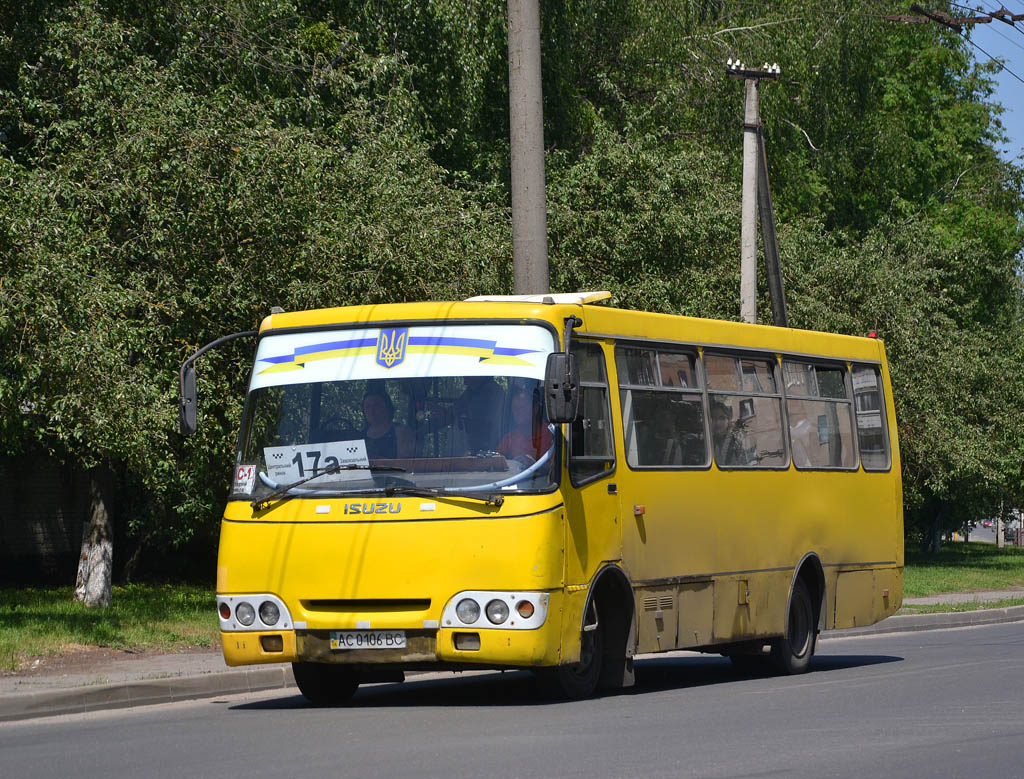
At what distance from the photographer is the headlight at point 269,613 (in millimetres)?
11734

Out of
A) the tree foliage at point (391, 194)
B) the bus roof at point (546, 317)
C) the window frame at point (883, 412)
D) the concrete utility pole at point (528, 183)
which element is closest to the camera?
the bus roof at point (546, 317)

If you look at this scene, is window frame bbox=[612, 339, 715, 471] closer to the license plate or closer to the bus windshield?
the bus windshield

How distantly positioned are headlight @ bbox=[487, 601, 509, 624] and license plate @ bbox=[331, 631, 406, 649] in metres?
0.63

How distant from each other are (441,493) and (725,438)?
12.3 feet

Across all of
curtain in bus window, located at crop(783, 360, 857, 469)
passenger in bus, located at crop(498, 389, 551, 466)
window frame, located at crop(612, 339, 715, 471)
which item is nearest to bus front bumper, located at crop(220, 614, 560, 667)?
passenger in bus, located at crop(498, 389, 551, 466)

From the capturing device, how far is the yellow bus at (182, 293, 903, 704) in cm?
1131

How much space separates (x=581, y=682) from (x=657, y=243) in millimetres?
17022

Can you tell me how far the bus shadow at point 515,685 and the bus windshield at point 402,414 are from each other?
1.81m

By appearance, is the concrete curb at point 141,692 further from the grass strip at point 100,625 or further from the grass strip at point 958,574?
the grass strip at point 958,574

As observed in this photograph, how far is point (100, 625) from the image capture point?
17.3 m

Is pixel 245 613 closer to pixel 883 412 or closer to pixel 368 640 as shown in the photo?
pixel 368 640

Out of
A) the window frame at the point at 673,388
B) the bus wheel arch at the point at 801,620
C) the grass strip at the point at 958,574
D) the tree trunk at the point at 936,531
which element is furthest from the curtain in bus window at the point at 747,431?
the tree trunk at the point at 936,531

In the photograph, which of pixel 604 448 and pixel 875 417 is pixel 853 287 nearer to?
pixel 875 417

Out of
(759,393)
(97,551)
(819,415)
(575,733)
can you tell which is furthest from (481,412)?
(97,551)
